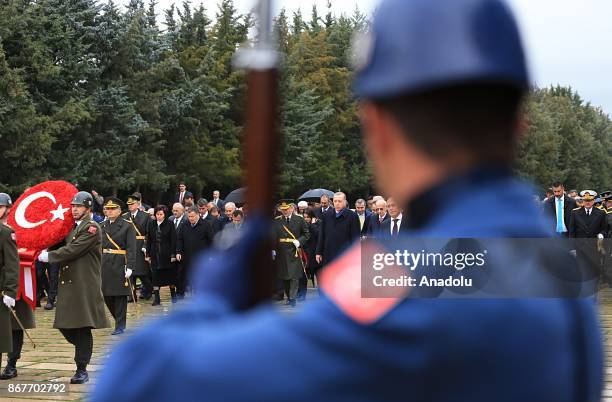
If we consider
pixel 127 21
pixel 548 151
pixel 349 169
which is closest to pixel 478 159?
pixel 127 21

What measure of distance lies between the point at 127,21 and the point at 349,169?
761 inches

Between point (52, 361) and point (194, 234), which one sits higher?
point (194, 234)

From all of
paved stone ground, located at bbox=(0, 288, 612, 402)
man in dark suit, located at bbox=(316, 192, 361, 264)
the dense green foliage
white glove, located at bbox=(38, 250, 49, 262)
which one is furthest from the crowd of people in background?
the dense green foliage

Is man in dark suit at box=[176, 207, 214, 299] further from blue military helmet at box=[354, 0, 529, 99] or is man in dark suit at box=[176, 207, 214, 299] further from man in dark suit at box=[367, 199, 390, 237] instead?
blue military helmet at box=[354, 0, 529, 99]

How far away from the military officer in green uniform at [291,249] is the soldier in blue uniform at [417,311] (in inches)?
552

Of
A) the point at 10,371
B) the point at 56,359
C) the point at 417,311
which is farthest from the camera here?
the point at 56,359

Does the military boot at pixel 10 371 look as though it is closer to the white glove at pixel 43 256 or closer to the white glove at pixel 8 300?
the white glove at pixel 8 300

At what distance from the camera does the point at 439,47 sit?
1054mm

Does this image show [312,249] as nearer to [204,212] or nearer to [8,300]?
[204,212]

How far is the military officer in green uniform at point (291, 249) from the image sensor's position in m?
15.5

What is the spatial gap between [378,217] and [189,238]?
169 inches

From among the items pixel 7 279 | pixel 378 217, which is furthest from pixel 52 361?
pixel 378 217

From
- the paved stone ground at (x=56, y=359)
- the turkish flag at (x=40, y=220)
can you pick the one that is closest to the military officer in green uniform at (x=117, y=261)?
the paved stone ground at (x=56, y=359)

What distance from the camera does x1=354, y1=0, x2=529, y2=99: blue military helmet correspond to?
1.05 m
